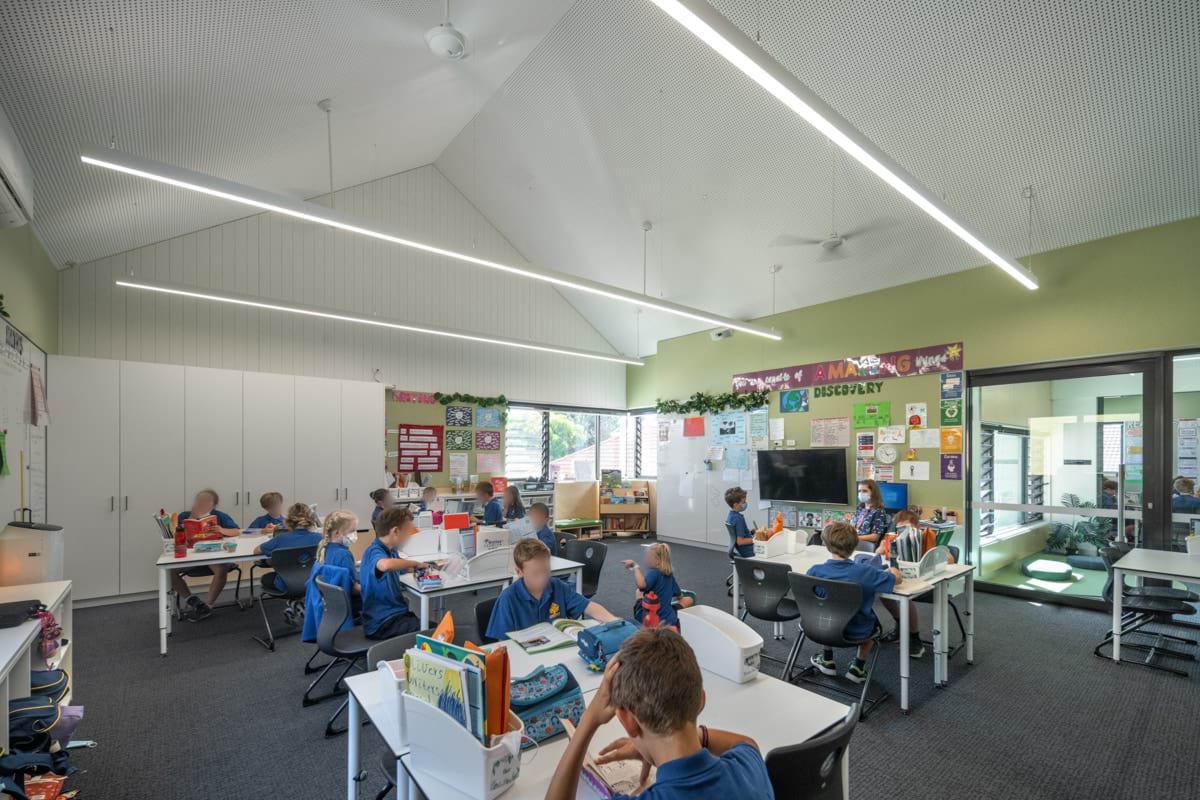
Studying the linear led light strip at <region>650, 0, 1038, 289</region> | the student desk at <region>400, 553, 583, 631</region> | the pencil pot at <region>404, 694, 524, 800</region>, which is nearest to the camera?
the pencil pot at <region>404, 694, 524, 800</region>

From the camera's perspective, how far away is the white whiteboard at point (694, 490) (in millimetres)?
8180

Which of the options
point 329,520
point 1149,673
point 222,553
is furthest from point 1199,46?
point 222,553

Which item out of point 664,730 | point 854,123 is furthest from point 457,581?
point 854,123

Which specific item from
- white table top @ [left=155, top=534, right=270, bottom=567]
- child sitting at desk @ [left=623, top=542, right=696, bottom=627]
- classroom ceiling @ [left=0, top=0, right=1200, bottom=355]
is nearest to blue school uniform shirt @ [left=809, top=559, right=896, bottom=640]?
child sitting at desk @ [left=623, top=542, right=696, bottom=627]

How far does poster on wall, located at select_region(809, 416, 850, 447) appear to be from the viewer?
273 inches

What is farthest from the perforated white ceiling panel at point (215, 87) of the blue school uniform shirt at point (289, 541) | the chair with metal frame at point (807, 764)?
the chair with metal frame at point (807, 764)

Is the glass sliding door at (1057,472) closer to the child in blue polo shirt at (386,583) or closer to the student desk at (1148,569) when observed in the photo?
the student desk at (1148,569)

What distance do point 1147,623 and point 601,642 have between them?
5.20 m

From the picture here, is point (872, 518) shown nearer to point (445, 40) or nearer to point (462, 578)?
point (462, 578)

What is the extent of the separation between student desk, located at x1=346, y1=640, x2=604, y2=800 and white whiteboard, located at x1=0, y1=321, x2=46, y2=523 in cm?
360

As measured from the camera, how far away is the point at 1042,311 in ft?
18.0

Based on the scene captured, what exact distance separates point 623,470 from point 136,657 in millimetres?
7538

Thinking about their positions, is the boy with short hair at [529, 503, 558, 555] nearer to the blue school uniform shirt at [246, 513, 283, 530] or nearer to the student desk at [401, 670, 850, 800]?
the blue school uniform shirt at [246, 513, 283, 530]

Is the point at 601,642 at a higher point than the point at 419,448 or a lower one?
lower
